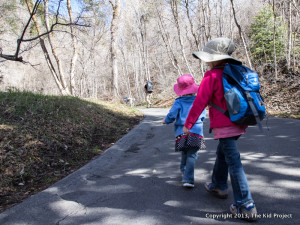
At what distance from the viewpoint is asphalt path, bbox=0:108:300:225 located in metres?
2.62

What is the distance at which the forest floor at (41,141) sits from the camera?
4082mm

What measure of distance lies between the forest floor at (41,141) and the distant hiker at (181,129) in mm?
2381

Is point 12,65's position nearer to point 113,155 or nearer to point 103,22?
point 103,22

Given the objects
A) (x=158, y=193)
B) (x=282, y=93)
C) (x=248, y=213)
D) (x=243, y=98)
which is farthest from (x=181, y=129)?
(x=282, y=93)

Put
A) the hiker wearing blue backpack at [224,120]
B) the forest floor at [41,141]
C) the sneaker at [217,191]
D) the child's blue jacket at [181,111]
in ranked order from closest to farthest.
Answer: the hiker wearing blue backpack at [224,120], the sneaker at [217,191], the child's blue jacket at [181,111], the forest floor at [41,141]

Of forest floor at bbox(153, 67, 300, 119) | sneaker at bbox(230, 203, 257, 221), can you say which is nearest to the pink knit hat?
sneaker at bbox(230, 203, 257, 221)

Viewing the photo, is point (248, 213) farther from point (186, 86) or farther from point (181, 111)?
point (186, 86)

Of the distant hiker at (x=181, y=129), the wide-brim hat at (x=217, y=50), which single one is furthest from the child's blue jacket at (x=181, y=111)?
the wide-brim hat at (x=217, y=50)

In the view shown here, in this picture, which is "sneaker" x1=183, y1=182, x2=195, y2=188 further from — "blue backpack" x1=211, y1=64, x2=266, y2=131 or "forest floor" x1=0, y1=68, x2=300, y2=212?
"forest floor" x1=0, y1=68, x2=300, y2=212

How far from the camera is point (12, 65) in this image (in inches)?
1028

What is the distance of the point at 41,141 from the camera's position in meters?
5.34

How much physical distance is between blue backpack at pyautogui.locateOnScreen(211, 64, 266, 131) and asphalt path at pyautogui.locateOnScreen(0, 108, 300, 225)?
1.09 meters

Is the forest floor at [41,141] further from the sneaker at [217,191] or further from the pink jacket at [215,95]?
the pink jacket at [215,95]

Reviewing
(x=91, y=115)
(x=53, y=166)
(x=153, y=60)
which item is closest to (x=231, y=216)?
(x=53, y=166)
